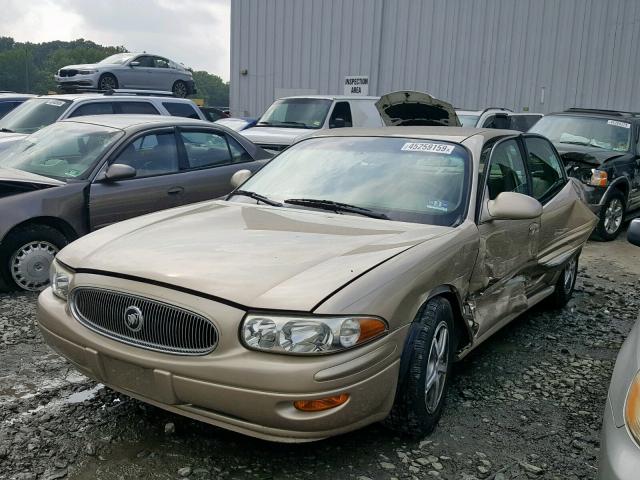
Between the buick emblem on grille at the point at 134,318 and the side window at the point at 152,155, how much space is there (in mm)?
3509

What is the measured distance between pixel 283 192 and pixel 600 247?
5.88m

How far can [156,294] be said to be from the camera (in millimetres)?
2619

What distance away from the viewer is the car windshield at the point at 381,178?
356 cm

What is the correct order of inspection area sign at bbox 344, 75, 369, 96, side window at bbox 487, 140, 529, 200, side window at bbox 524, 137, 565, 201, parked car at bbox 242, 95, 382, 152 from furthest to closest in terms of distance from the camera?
inspection area sign at bbox 344, 75, 369, 96, parked car at bbox 242, 95, 382, 152, side window at bbox 524, 137, 565, 201, side window at bbox 487, 140, 529, 200

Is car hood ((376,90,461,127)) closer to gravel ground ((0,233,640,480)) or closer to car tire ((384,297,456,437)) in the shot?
gravel ground ((0,233,640,480))

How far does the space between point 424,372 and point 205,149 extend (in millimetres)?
4500

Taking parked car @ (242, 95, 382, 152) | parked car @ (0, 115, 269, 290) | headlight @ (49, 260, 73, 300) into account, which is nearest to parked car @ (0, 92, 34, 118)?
parked car @ (242, 95, 382, 152)

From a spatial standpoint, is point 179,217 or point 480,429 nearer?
point 480,429

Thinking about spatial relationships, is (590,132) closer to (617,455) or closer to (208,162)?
(208,162)

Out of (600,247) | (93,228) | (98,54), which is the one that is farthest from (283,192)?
(98,54)

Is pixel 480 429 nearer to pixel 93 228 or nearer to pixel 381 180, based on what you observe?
pixel 381 180

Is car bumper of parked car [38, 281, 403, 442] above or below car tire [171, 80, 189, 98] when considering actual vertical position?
below

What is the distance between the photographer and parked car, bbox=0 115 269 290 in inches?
208

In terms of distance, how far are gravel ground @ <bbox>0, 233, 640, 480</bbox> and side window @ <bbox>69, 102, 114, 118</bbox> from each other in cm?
554
